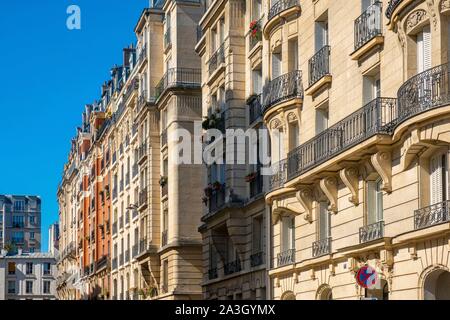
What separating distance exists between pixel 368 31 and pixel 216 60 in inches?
720

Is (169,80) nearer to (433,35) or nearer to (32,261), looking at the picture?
(433,35)

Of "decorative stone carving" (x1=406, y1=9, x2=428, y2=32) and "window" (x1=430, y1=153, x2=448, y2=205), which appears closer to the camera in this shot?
"window" (x1=430, y1=153, x2=448, y2=205)

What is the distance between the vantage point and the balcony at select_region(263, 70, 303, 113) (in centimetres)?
3211

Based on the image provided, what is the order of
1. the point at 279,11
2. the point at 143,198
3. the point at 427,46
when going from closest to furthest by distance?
the point at 427,46 → the point at 279,11 → the point at 143,198

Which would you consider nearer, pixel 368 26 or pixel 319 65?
pixel 368 26

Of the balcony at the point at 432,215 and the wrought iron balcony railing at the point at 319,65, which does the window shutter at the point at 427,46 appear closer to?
the balcony at the point at 432,215

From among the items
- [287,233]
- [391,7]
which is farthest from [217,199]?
[391,7]

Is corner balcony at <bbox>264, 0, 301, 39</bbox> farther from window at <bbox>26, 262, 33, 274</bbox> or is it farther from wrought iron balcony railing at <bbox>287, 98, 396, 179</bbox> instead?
window at <bbox>26, 262, 33, 274</bbox>

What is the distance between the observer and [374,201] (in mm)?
26156

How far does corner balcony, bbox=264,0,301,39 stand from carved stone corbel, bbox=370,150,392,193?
957 cm

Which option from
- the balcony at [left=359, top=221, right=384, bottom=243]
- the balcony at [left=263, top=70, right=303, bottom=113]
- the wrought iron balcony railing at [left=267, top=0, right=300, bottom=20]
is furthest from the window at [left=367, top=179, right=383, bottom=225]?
the wrought iron balcony railing at [left=267, top=0, right=300, bottom=20]

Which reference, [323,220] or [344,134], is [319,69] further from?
[323,220]

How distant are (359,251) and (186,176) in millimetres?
26783

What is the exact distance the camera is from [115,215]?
7500cm
